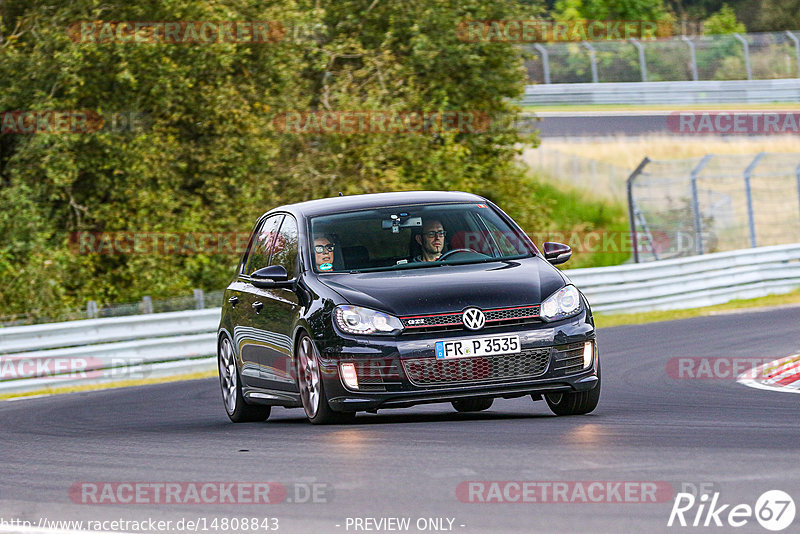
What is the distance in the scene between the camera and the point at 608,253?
34.3 meters

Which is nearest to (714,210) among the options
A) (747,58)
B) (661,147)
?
(661,147)

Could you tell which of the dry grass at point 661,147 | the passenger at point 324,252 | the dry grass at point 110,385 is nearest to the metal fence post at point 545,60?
the dry grass at point 661,147

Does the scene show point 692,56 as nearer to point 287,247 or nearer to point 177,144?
point 177,144

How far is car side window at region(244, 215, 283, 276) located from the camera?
36.1 feet

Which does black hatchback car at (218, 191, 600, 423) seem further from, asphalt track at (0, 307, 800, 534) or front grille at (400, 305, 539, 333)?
asphalt track at (0, 307, 800, 534)

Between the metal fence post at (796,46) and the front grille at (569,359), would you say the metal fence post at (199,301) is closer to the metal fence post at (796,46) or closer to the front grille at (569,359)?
the front grille at (569,359)

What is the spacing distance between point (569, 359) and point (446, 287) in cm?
90

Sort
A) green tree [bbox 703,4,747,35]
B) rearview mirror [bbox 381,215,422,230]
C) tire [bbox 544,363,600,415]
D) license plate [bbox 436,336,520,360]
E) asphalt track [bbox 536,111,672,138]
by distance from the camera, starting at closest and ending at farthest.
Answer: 1. license plate [bbox 436,336,520,360]
2. tire [bbox 544,363,600,415]
3. rearview mirror [bbox 381,215,422,230]
4. asphalt track [bbox 536,111,672,138]
5. green tree [bbox 703,4,747,35]

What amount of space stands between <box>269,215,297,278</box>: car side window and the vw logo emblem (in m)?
1.62

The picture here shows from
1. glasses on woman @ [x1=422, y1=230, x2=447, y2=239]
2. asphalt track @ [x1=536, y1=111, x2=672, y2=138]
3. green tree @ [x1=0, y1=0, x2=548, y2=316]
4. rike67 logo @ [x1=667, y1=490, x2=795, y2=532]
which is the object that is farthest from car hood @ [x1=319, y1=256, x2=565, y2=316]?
asphalt track @ [x1=536, y1=111, x2=672, y2=138]

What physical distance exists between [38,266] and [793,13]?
52.8 m

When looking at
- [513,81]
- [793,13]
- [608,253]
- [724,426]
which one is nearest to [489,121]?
[513,81]

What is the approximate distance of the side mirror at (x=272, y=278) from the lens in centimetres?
993

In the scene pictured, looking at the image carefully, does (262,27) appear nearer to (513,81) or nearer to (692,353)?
(513,81)
